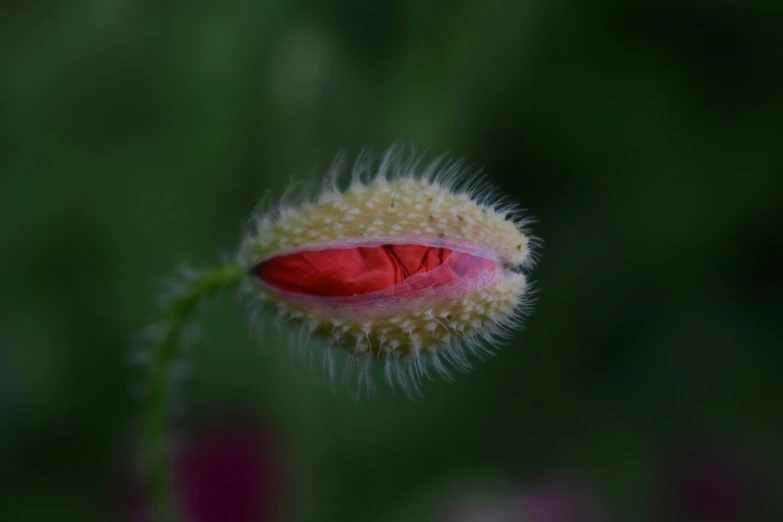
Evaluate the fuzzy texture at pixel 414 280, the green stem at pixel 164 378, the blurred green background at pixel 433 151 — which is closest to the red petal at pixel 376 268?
the fuzzy texture at pixel 414 280

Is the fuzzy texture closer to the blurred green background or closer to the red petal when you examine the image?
the red petal

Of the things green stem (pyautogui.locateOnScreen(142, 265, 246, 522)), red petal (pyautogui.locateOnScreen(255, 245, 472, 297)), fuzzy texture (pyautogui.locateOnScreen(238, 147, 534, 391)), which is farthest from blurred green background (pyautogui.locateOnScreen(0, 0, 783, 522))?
red petal (pyautogui.locateOnScreen(255, 245, 472, 297))

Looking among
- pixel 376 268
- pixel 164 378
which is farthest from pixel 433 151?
pixel 376 268

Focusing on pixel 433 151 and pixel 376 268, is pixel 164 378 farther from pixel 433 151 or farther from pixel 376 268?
pixel 433 151

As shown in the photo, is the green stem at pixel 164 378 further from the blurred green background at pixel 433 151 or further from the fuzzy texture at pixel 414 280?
the blurred green background at pixel 433 151

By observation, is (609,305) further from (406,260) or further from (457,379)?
(406,260)
